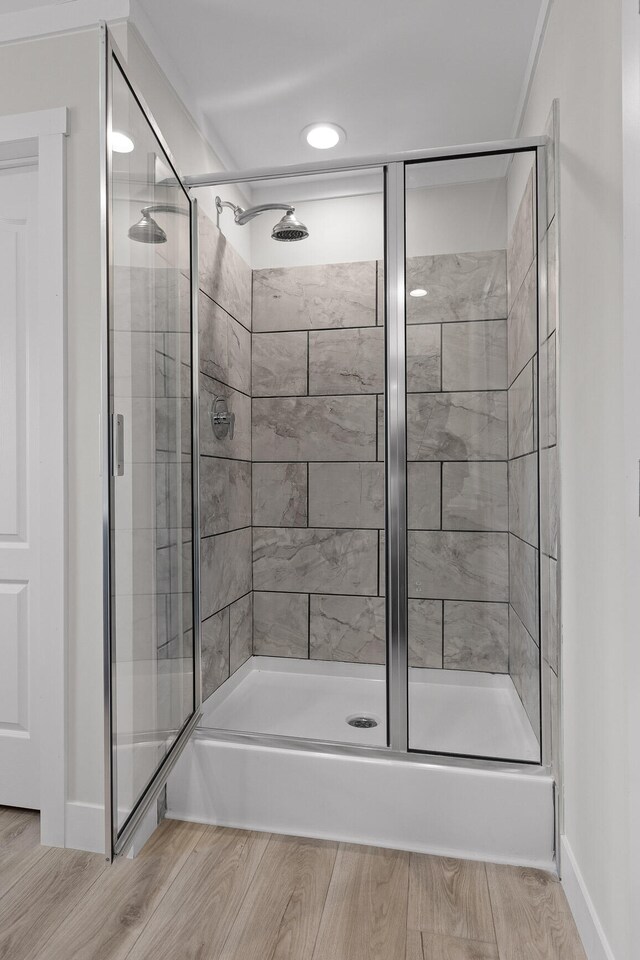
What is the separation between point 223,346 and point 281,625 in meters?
1.32

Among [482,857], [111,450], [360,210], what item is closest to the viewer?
[111,450]

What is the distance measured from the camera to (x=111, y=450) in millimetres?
1357

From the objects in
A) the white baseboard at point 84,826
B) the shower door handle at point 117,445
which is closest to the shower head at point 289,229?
the shower door handle at point 117,445

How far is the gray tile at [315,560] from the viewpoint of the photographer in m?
2.84

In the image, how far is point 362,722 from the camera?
2.35 meters

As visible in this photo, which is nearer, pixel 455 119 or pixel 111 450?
pixel 111 450

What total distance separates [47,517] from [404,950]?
58.5 inches

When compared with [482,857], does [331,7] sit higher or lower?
higher

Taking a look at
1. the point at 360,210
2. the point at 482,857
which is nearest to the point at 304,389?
the point at 360,210

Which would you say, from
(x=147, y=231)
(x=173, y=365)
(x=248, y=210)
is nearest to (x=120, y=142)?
(x=147, y=231)

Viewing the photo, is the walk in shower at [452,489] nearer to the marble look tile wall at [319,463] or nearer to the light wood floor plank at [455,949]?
the marble look tile wall at [319,463]

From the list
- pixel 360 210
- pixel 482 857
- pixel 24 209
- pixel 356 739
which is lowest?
pixel 482 857

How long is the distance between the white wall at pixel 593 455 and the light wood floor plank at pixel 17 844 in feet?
4.97

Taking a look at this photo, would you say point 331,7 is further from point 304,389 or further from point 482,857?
point 482,857
